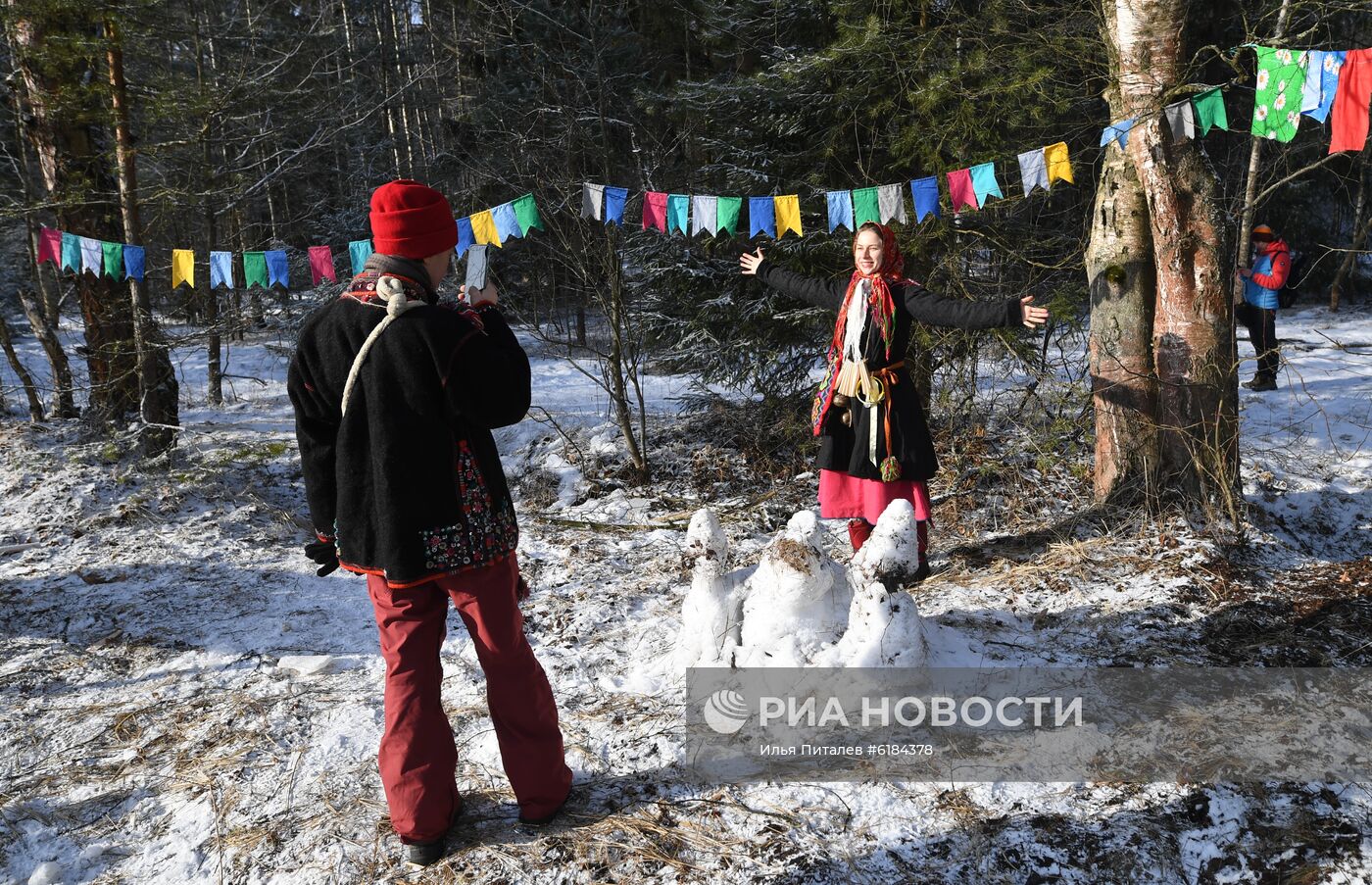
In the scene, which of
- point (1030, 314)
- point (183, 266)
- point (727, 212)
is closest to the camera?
point (1030, 314)

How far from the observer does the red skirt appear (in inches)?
155

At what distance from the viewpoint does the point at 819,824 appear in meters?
2.39

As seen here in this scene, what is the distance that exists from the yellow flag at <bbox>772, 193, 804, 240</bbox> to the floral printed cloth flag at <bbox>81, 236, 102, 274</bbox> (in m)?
5.18

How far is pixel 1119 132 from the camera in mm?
4125

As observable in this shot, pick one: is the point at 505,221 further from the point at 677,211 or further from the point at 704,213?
the point at 704,213

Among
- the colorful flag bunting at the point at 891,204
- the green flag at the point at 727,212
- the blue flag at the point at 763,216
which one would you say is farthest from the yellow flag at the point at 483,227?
the colorful flag bunting at the point at 891,204

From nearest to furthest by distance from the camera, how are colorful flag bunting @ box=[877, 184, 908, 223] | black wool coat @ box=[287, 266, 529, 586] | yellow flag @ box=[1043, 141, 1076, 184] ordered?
black wool coat @ box=[287, 266, 529, 586] < yellow flag @ box=[1043, 141, 1076, 184] < colorful flag bunting @ box=[877, 184, 908, 223]

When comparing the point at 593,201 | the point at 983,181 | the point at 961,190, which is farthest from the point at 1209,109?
the point at 593,201

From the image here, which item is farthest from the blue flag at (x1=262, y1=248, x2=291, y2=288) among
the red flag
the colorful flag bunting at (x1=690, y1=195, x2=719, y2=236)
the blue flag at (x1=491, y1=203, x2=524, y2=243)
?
the red flag

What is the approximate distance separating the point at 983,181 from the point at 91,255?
662cm

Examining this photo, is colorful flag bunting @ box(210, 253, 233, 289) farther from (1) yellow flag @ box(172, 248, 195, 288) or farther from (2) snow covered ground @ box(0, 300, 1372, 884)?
(2) snow covered ground @ box(0, 300, 1372, 884)

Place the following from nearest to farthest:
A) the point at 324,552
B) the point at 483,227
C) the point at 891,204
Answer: the point at 324,552 < the point at 891,204 < the point at 483,227

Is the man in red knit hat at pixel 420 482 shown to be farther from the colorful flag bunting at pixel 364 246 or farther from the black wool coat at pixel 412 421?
the colorful flag bunting at pixel 364 246

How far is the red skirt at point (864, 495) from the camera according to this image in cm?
393
